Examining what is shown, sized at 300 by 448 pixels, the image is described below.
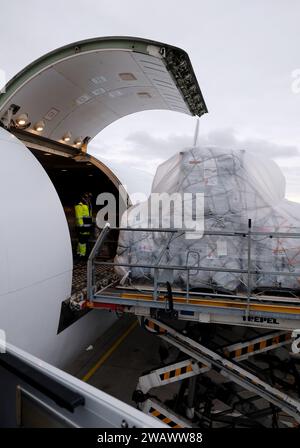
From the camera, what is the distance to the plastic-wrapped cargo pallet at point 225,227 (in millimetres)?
4848

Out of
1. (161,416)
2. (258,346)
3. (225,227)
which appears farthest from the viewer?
(161,416)

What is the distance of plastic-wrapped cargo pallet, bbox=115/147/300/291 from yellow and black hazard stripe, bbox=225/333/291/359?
3.09 ft

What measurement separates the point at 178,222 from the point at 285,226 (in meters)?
1.64

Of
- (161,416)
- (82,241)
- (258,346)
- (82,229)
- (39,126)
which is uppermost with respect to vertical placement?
(39,126)

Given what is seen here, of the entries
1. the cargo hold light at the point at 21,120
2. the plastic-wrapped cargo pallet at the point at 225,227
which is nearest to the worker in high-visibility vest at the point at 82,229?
the cargo hold light at the point at 21,120

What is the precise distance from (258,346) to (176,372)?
1.36 metres

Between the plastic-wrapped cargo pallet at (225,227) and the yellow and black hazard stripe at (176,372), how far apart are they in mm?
1333

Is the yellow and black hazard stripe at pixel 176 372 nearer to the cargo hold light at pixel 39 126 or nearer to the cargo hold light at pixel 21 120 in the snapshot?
the cargo hold light at pixel 21 120

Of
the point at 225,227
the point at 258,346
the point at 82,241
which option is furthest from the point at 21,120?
the point at 258,346

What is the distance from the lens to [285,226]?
16.4 feet

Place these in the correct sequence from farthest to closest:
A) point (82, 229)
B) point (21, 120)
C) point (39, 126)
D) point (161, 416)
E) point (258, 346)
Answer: point (82, 229) → point (39, 126) → point (21, 120) → point (161, 416) → point (258, 346)

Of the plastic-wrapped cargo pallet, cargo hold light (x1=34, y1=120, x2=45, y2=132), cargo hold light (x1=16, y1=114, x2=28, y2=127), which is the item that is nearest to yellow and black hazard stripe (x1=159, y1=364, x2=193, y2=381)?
the plastic-wrapped cargo pallet

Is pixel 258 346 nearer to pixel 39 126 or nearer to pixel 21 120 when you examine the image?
pixel 21 120

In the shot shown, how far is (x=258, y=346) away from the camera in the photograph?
16.9ft
